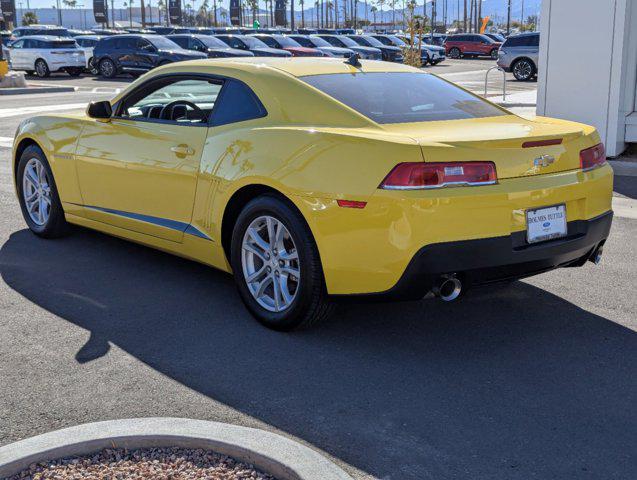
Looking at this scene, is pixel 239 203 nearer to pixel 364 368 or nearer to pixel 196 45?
pixel 364 368

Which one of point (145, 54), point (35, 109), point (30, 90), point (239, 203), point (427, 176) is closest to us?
point (427, 176)

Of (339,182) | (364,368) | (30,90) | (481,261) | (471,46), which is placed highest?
(339,182)

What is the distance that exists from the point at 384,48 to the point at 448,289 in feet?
127

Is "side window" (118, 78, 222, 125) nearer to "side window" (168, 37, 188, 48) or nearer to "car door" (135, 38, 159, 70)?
"car door" (135, 38, 159, 70)

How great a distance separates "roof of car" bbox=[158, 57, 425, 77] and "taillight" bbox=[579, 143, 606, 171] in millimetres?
1388

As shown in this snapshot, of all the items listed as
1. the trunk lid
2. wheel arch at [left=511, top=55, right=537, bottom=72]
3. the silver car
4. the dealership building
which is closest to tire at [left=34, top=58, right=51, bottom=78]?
the silver car

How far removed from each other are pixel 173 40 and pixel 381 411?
31391 mm

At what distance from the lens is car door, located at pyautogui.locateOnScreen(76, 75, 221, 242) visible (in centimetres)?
536

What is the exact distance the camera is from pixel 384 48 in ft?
137

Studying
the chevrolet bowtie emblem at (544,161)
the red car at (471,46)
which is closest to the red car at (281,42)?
the red car at (471,46)

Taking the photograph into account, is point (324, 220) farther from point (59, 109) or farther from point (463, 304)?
point (59, 109)

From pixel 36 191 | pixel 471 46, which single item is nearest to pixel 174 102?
pixel 36 191

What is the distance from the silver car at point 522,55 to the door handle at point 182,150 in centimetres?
2656

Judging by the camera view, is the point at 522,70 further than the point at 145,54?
No
